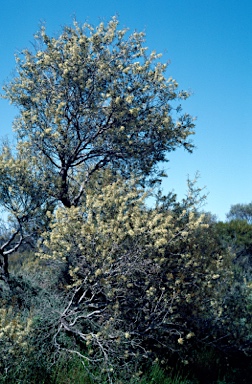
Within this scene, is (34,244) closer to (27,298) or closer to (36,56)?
(27,298)

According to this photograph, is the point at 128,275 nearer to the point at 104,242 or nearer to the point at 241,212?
the point at 104,242

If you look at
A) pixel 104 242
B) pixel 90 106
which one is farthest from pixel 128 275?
pixel 90 106

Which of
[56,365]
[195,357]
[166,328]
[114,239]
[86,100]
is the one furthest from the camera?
[86,100]

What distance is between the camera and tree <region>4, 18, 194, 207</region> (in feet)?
29.2

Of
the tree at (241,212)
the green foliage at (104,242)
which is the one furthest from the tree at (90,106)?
the tree at (241,212)

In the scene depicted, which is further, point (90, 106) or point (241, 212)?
point (241, 212)

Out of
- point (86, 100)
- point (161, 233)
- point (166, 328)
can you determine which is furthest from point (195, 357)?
point (86, 100)

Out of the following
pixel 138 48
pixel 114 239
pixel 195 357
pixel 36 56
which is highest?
pixel 138 48

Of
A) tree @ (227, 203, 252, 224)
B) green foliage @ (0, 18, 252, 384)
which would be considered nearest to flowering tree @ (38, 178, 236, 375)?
green foliage @ (0, 18, 252, 384)

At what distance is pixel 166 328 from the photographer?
7535mm

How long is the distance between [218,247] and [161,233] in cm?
202

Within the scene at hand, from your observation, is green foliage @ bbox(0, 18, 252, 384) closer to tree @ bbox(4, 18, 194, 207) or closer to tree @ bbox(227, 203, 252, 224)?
tree @ bbox(4, 18, 194, 207)

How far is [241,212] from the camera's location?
4731cm

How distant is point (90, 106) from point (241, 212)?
40.4m
